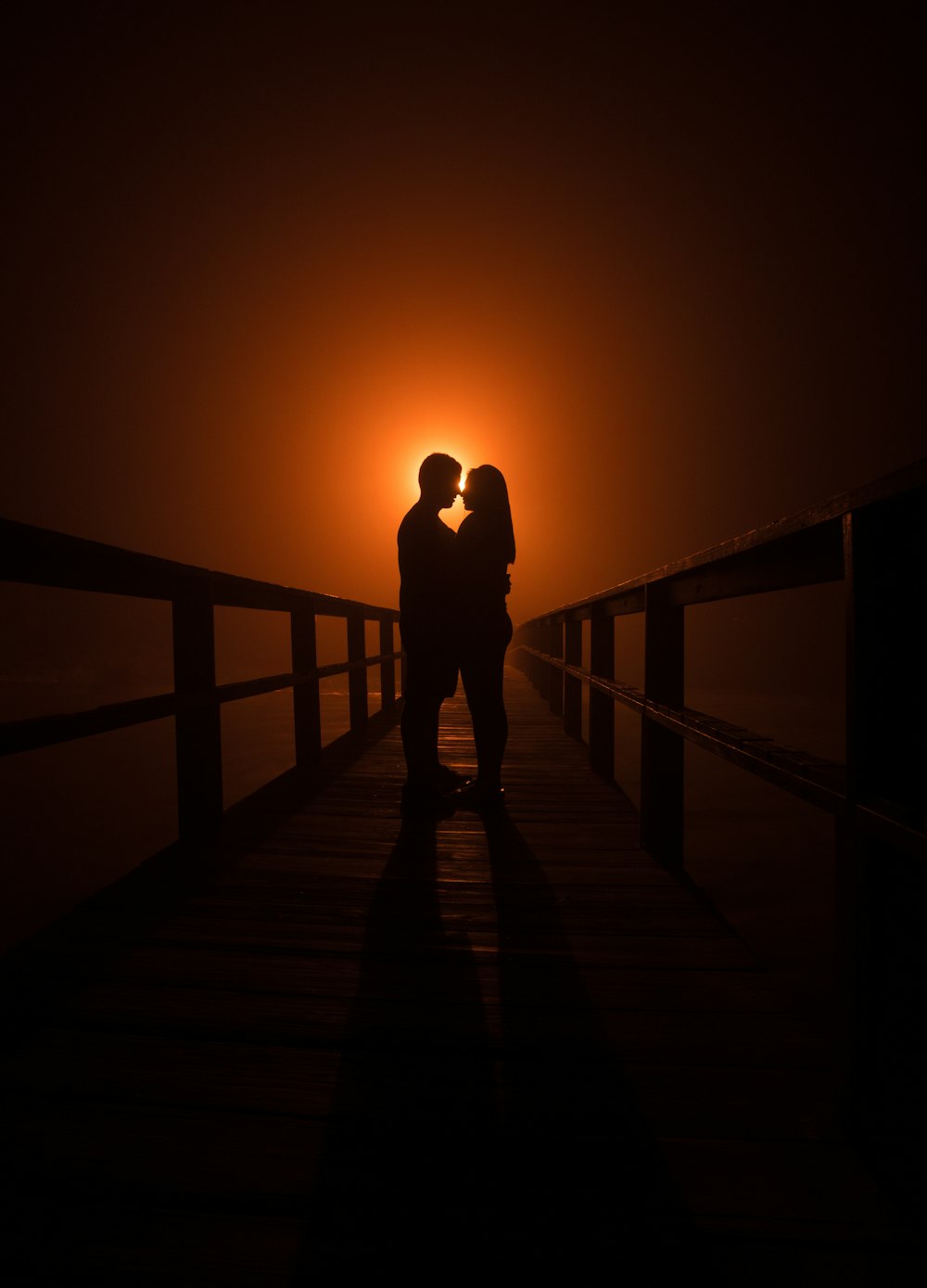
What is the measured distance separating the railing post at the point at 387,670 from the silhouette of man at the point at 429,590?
3980 millimetres

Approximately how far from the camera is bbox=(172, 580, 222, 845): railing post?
2.69 metres

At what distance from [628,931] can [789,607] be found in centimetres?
6745

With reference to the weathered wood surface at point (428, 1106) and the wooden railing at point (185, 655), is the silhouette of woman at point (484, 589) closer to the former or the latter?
the wooden railing at point (185, 655)

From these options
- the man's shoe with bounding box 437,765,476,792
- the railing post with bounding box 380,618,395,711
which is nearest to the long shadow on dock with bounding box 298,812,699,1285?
the man's shoe with bounding box 437,765,476,792

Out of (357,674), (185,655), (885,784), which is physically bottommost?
(357,674)

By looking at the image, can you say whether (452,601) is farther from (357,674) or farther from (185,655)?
(357,674)

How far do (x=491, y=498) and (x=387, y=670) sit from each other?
4594mm

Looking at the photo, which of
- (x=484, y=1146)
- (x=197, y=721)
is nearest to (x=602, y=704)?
(x=197, y=721)

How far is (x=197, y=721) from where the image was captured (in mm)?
2746

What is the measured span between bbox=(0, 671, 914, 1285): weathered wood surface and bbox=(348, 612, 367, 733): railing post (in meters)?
3.52

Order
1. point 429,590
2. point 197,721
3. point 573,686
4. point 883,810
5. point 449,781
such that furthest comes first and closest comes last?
point 573,686, point 449,781, point 429,590, point 197,721, point 883,810

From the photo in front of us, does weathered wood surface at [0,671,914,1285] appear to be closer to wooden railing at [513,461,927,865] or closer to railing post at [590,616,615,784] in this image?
wooden railing at [513,461,927,865]

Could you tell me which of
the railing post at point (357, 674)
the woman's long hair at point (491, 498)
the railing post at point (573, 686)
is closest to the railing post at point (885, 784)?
the woman's long hair at point (491, 498)

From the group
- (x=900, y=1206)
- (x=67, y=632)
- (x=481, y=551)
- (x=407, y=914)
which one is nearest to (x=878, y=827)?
(x=900, y=1206)
